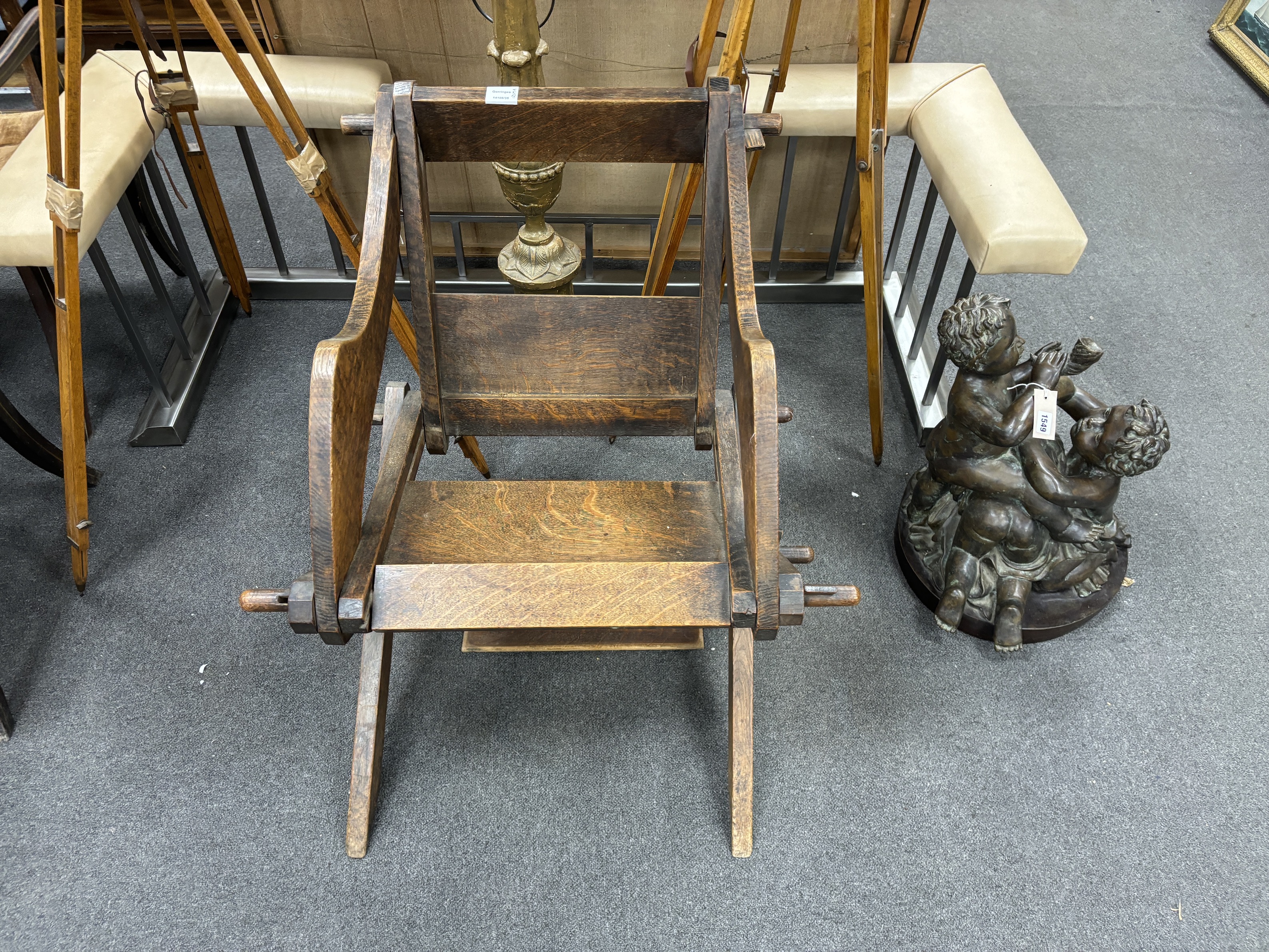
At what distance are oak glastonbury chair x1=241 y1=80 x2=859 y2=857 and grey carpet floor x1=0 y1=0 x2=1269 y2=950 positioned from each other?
14 cm

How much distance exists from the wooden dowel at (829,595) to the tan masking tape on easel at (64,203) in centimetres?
141

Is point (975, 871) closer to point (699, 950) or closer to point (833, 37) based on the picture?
point (699, 950)

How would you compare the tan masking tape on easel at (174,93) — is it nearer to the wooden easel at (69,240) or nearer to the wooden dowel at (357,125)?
the wooden easel at (69,240)

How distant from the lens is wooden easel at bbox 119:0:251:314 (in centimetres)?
176

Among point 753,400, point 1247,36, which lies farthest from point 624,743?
point 1247,36

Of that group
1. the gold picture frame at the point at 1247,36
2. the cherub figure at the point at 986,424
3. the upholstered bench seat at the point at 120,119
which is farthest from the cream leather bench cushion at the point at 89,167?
the gold picture frame at the point at 1247,36

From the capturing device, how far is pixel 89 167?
1.81m

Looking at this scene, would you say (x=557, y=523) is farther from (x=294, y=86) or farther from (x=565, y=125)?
(x=294, y=86)

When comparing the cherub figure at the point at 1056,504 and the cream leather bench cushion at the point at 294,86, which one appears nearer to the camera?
the cherub figure at the point at 1056,504

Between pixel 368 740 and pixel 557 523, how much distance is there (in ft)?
1.70

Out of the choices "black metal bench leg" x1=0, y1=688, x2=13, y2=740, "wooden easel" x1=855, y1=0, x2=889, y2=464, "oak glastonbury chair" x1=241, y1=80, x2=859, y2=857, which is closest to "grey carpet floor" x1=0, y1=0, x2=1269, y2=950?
"black metal bench leg" x1=0, y1=688, x2=13, y2=740

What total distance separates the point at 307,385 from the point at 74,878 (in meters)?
1.32

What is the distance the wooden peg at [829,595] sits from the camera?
1.19 meters

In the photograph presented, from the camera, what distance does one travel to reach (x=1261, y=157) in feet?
10.3
